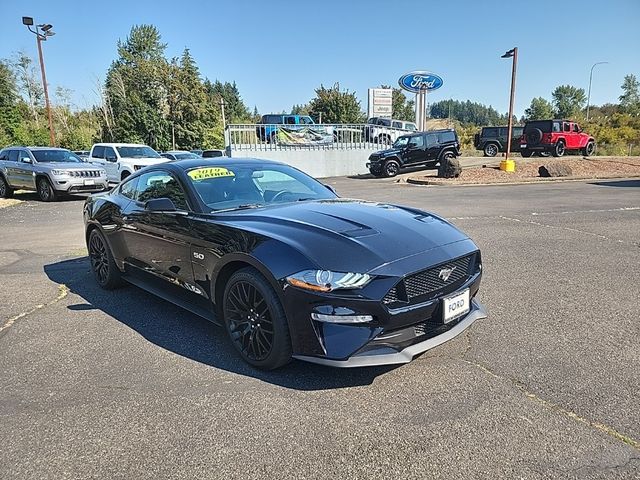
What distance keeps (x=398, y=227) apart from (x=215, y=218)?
1.44m

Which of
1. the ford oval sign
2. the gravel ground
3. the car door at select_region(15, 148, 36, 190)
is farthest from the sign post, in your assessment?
the car door at select_region(15, 148, 36, 190)

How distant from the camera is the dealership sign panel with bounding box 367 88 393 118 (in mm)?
33594

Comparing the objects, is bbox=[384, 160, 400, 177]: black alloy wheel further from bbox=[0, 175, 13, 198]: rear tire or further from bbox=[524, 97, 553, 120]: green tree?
bbox=[524, 97, 553, 120]: green tree

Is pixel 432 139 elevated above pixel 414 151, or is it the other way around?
pixel 432 139

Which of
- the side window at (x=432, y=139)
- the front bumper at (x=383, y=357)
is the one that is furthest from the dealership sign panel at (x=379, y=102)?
the front bumper at (x=383, y=357)

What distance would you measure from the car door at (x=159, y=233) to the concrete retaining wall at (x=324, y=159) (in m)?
19.2

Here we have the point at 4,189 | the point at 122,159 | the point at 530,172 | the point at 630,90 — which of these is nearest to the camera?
the point at 4,189

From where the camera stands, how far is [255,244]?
3.15m

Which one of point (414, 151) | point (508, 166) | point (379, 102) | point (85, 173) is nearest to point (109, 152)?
point (85, 173)

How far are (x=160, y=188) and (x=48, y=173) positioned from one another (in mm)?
12022

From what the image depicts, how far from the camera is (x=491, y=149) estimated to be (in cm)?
2775

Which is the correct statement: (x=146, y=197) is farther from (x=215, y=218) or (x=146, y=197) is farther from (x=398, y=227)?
(x=398, y=227)

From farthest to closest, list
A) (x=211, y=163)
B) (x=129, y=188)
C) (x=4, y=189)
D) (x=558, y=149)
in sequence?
1. (x=558, y=149)
2. (x=4, y=189)
3. (x=129, y=188)
4. (x=211, y=163)

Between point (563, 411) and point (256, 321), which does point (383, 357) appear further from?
point (563, 411)
